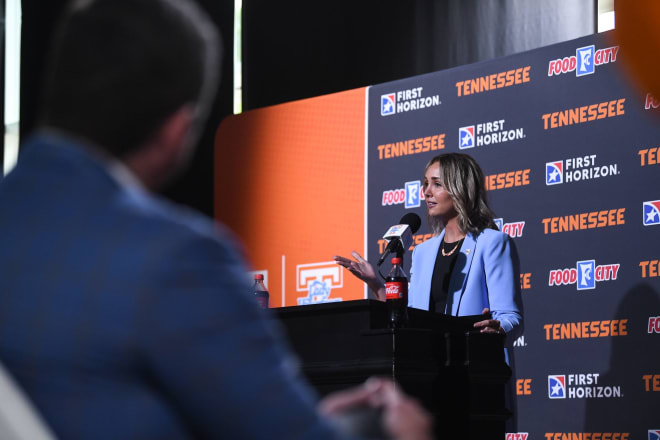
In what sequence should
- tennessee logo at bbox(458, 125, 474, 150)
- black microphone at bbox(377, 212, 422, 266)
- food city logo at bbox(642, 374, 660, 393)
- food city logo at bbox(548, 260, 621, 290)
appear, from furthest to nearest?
tennessee logo at bbox(458, 125, 474, 150)
food city logo at bbox(548, 260, 621, 290)
food city logo at bbox(642, 374, 660, 393)
black microphone at bbox(377, 212, 422, 266)

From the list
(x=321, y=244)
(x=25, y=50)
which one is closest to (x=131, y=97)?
(x=321, y=244)

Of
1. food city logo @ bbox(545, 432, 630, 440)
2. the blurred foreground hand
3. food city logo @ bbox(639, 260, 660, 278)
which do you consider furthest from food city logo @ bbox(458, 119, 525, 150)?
the blurred foreground hand

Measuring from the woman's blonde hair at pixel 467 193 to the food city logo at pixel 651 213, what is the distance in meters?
1.03

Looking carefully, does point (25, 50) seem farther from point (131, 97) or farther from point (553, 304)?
point (131, 97)

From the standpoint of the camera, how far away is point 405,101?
5.43 meters

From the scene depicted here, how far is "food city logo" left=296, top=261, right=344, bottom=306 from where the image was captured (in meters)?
5.45

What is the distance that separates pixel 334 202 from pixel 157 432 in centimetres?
499

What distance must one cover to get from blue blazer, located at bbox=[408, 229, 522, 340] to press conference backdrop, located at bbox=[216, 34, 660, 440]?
71cm

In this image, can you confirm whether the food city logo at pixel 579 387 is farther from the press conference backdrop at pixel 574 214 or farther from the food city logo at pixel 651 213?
the food city logo at pixel 651 213

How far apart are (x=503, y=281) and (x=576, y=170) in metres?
1.36

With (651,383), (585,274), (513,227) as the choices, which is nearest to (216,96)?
(513,227)

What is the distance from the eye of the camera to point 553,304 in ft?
15.0

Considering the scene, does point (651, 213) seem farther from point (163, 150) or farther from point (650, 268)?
point (163, 150)

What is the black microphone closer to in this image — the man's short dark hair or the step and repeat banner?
the step and repeat banner
